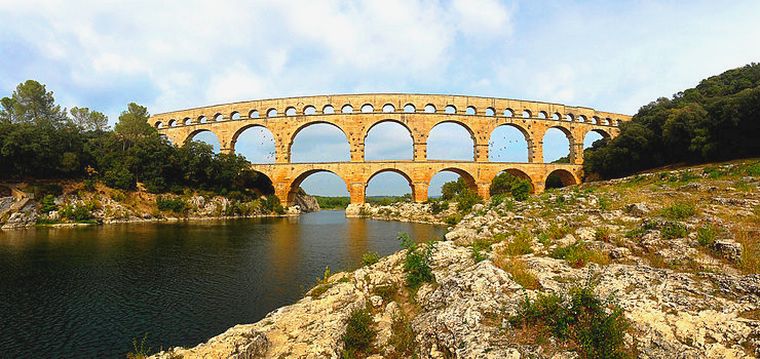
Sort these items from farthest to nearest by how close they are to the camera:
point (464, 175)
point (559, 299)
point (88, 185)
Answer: point (464, 175)
point (88, 185)
point (559, 299)

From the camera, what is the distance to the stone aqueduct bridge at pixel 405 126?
37.3 meters

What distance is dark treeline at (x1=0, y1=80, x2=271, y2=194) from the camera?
2817cm

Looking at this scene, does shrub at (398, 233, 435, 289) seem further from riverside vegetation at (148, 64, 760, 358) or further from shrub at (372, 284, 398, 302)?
shrub at (372, 284, 398, 302)

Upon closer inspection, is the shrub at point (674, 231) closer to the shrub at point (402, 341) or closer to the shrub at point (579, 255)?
the shrub at point (579, 255)

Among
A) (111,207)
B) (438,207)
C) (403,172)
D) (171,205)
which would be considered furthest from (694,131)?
(111,207)

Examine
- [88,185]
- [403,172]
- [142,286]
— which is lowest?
[142,286]

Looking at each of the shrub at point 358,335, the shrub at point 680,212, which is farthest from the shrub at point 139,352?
the shrub at point 680,212

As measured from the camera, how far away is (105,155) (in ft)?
109

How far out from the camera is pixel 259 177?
136 ft

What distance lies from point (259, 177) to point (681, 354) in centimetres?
4164

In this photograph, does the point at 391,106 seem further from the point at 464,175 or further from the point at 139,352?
the point at 139,352

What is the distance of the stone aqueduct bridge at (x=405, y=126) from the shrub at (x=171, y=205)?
874 cm

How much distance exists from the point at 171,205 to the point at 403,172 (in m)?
22.8

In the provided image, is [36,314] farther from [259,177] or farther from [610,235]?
[259,177]
